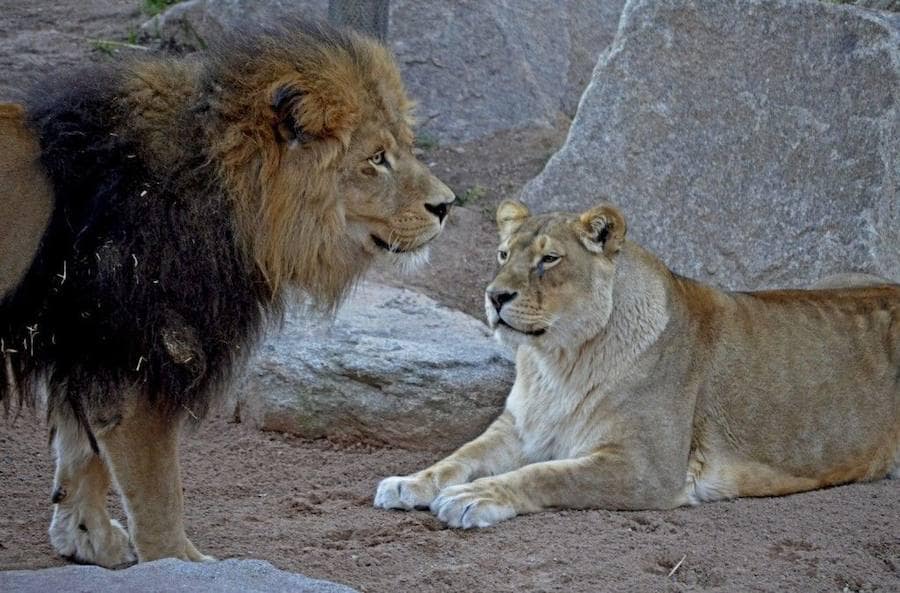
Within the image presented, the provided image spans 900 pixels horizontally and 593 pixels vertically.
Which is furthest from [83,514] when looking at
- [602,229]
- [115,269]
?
[602,229]

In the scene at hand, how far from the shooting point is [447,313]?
698cm

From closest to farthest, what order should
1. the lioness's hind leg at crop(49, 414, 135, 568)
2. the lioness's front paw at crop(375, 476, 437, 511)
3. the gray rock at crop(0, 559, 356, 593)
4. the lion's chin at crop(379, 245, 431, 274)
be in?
the gray rock at crop(0, 559, 356, 593), the lion's chin at crop(379, 245, 431, 274), the lioness's hind leg at crop(49, 414, 135, 568), the lioness's front paw at crop(375, 476, 437, 511)

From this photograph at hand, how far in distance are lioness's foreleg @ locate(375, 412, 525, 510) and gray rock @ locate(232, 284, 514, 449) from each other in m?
0.24

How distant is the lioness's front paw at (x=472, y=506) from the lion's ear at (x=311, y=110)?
5.13 ft

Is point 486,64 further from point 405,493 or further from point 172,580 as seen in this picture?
point 172,580

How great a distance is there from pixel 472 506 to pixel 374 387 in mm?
1242

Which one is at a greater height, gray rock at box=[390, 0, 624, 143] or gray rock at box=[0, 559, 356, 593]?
gray rock at box=[390, 0, 624, 143]

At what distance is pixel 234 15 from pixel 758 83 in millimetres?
3869

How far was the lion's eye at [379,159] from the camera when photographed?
4.49 meters

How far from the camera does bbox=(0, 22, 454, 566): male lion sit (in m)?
4.17

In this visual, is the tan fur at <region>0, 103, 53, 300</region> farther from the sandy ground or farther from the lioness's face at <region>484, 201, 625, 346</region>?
the lioness's face at <region>484, 201, 625, 346</region>

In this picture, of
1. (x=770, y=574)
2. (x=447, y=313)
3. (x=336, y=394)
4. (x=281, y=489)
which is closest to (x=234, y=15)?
(x=447, y=313)

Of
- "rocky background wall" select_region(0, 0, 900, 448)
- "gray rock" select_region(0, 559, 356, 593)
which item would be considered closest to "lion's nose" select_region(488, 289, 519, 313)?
"rocky background wall" select_region(0, 0, 900, 448)

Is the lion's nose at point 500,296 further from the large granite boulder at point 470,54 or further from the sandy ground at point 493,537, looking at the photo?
the large granite boulder at point 470,54
